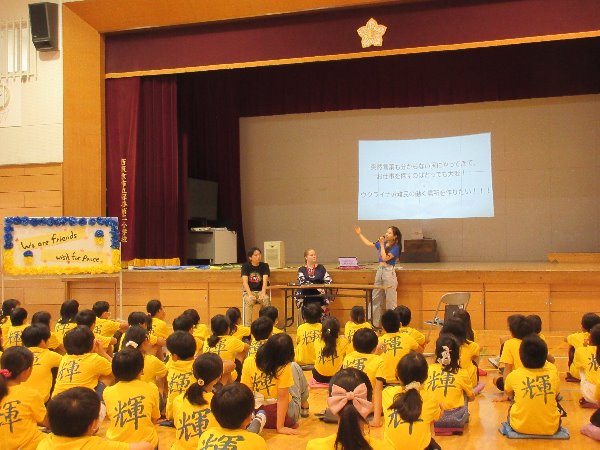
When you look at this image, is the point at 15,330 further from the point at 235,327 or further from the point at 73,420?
the point at 73,420

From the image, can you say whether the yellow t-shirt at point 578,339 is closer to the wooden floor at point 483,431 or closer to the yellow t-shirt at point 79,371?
the wooden floor at point 483,431

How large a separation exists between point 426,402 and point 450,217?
8026 millimetres

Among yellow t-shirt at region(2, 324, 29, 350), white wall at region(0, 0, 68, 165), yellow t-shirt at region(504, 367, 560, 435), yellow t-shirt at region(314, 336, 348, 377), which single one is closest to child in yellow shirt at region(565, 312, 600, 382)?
yellow t-shirt at region(504, 367, 560, 435)

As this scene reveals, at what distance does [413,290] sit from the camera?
8250mm

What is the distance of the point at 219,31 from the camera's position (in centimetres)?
900

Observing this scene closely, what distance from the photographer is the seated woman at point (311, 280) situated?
796cm

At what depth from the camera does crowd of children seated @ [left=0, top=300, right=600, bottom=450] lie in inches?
100

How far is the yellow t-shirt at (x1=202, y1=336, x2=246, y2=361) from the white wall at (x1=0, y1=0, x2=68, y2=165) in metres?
5.67

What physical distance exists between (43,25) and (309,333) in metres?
6.28

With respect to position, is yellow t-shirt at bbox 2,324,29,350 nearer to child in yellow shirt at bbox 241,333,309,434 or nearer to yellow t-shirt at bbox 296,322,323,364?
child in yellow shirt at bbox 241,333,309,434

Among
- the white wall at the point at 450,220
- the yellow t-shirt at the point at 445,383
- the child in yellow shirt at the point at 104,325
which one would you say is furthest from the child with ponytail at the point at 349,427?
the white wall at the point at 450,220

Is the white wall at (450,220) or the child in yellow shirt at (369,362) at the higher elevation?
the white wall at (450,220)

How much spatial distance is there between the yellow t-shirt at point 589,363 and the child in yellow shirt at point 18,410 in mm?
3345

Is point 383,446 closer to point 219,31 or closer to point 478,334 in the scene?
point 478,334
